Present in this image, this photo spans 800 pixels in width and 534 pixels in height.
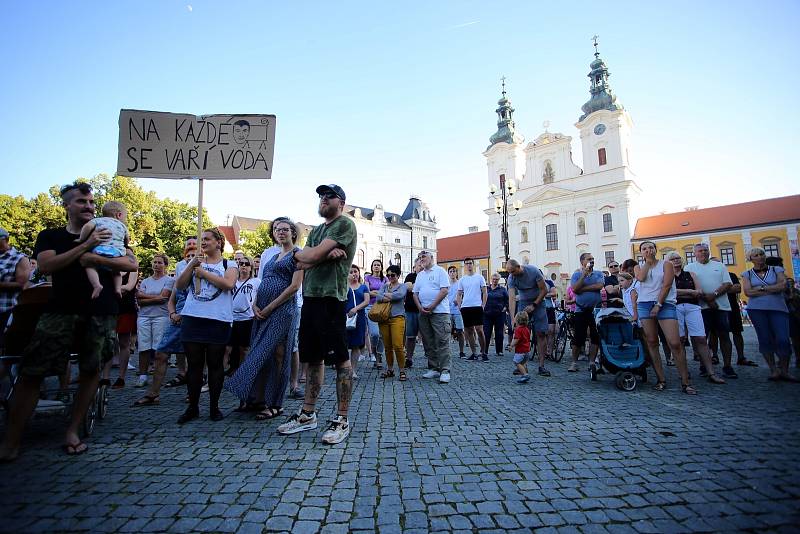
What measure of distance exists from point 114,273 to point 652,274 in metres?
6.47

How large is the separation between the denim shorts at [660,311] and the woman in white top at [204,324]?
545cm

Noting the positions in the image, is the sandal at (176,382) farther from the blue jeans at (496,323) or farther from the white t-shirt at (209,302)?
the blue jeans at (496,323)

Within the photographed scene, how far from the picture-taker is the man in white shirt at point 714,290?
6.57 m

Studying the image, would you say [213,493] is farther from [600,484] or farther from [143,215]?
[143,215]

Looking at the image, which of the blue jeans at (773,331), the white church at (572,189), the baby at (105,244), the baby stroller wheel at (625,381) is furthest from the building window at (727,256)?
the baby at (105,244)

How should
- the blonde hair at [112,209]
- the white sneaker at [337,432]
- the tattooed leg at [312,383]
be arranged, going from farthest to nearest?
1. the blonde hair at [112,209]
2. the tattooed leg at [312,383]
3. the white sneaker at [337,432]

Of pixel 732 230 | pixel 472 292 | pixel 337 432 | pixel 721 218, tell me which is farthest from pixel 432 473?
pixel 721 218

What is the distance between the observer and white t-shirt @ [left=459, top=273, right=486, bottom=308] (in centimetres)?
893

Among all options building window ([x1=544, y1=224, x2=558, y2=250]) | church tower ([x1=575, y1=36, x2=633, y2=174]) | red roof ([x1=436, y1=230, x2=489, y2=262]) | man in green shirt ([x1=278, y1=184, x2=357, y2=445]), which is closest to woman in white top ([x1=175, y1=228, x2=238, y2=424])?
man in green shirt ([x1=278, y1=184, x2=357, y2=445])

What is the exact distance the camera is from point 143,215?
3153 centimetres

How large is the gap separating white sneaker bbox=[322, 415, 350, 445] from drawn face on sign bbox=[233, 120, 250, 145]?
3.52 metres

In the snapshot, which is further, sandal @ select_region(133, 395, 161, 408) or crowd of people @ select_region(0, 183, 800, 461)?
sandal @ select_region(133, 395, 161, 408)

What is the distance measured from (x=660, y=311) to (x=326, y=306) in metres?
4.66

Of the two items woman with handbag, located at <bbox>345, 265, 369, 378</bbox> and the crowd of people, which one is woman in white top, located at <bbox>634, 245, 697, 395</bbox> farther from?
woman with handbag, located at <bbox>345, 265, 369, 378</bbox>
